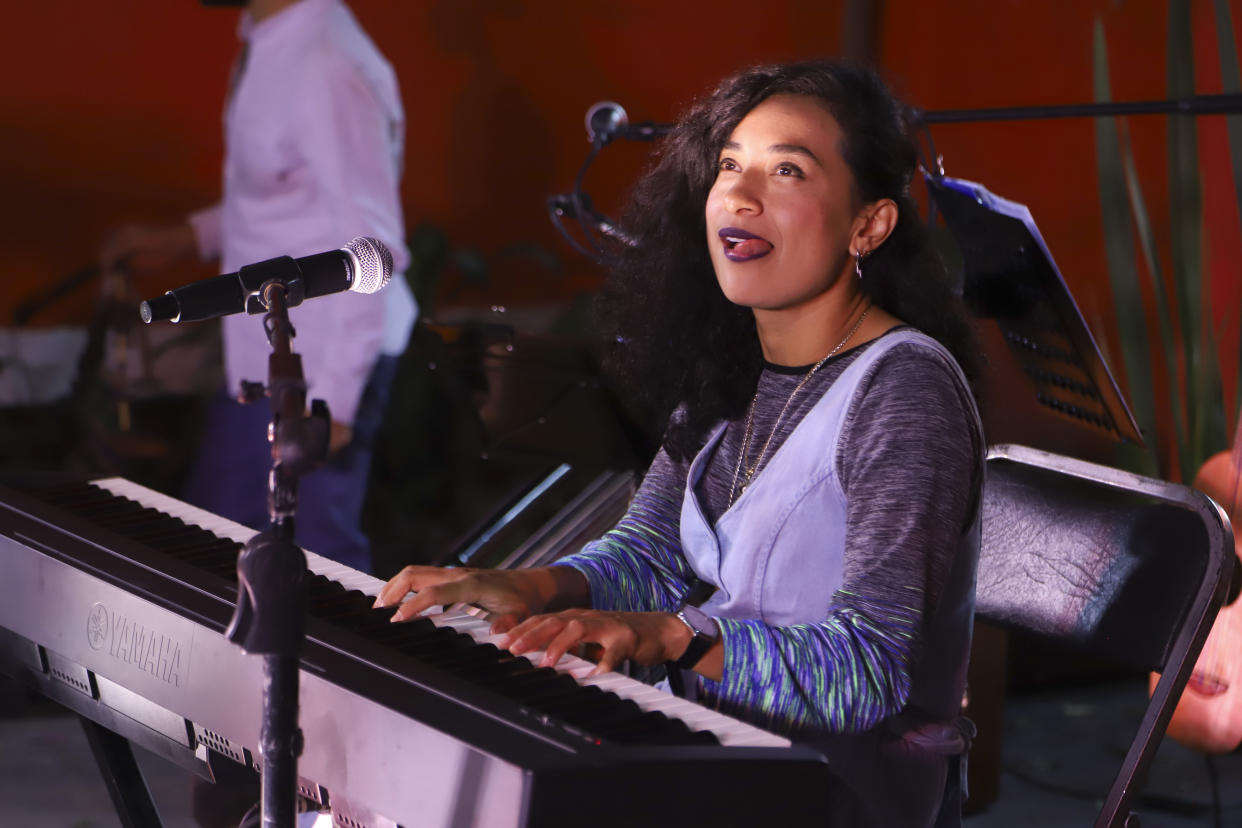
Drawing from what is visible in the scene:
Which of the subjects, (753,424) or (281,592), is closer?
(281,592)

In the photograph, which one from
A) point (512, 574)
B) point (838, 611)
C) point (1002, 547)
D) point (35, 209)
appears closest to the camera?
point (838, 611)

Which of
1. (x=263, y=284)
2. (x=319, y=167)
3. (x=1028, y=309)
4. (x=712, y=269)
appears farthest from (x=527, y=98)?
(x=263, y=284)

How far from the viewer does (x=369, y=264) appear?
50.9 inches

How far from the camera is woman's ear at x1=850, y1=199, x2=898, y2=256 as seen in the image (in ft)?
5.36

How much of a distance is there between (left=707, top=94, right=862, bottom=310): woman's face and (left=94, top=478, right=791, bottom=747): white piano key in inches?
19.8

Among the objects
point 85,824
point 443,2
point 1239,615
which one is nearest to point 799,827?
point 1239,615

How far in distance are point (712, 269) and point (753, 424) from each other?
0.24 m

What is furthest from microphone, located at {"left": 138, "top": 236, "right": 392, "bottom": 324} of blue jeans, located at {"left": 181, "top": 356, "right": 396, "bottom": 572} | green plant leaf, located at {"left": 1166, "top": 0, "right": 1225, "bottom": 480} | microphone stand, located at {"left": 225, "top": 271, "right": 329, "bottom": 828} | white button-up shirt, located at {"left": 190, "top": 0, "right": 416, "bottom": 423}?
green plant leaf, located at {"left": 1166, "top": 0, "right": 1225, "bottom": 480}

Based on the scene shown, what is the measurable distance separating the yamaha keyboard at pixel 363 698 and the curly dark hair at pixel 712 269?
508 mm

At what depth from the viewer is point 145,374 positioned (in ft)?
12.5

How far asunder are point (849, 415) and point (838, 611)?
0.76 feet

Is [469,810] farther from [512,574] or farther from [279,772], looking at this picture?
[512,574]

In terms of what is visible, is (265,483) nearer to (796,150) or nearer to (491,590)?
(491,590)

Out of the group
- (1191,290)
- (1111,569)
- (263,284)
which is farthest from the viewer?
(1191,290)
